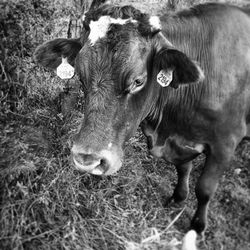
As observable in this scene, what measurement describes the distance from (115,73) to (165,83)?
0.54 metres

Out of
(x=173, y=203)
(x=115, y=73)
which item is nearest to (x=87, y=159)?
(x=115, y=73)

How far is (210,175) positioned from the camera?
10.9ft

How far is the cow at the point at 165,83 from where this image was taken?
234 cm

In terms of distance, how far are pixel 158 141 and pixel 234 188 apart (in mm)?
1594

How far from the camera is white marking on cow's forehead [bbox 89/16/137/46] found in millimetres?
2365

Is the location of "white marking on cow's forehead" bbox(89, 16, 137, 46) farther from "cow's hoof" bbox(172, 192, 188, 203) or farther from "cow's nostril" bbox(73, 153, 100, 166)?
"cow's hoof" bbox(172, 192, 188, 203)

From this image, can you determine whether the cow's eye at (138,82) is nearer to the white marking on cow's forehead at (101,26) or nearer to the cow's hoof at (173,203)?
the white marking on cow's forehead at (101,26)

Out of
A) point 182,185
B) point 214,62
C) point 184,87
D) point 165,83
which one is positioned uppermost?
point 214,62

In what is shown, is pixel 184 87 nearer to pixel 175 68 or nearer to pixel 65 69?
pixel 175 68

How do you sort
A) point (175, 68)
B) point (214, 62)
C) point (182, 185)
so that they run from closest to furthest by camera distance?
point (175, 68), point (214, 62), point (182, 185)

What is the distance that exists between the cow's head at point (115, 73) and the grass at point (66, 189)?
0.81 meters

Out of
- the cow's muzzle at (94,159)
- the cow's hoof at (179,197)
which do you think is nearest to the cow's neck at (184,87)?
the cow's muzzle at (94,159)

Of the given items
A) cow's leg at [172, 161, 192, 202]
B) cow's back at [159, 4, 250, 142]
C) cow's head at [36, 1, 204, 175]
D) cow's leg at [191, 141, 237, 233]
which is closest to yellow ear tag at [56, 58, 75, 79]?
cow's head at [36, 1, 204, 175]

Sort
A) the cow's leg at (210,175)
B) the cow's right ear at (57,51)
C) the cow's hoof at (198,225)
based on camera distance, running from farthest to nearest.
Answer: the cow's hoof at (198,225) < the cow's leg at (210,175) < the cow's right ear at (57,51)
